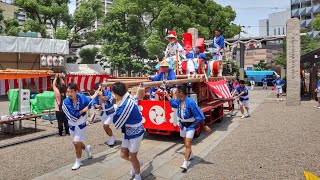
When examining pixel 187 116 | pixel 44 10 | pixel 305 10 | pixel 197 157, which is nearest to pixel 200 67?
pixel 197 157

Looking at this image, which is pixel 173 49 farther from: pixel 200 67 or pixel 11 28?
pixel 11 28

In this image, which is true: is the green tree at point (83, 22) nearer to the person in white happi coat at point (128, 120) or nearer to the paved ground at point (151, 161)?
the paved ground at point (151, 161)

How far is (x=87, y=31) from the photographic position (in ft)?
94.9

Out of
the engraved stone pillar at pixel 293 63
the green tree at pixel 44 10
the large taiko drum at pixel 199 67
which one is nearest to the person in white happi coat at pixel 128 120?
the large taiko drum at pixel 199 67

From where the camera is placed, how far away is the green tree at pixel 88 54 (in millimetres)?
29883

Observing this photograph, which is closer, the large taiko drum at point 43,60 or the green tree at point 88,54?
the large taiko drum at point 43,60

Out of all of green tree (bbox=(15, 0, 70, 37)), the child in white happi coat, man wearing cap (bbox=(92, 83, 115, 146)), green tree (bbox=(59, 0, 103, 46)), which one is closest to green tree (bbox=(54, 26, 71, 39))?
green tree (bbox=(59, 0, 103, 46))

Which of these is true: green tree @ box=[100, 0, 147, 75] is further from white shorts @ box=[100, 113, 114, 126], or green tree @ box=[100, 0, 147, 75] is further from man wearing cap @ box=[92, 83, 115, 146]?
white shorts @ box=[100, 113, 114, 126]

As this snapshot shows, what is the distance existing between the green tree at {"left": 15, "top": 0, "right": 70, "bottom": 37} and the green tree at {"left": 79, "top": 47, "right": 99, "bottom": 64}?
12.7ft

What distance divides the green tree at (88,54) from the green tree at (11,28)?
6.32 metres

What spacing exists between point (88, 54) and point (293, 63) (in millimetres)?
20062

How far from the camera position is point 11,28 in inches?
1008

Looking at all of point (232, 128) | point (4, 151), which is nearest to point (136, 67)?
point (232, 128)

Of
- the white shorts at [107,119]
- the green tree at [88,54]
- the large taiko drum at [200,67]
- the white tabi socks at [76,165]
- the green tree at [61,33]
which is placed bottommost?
the white tabi socks at [76,165]
